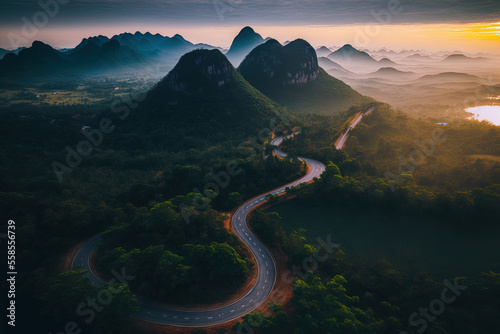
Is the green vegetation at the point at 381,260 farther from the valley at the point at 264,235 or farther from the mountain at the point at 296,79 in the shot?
the mountain at the point at 296,79

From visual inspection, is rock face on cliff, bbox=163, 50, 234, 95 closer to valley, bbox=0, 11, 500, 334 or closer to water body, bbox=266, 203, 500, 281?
valley, bbox=0, 11, 500, 334

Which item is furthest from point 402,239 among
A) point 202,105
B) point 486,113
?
point 486,113

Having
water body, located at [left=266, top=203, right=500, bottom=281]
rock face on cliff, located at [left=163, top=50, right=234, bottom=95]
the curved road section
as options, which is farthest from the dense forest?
rock face on cliff, located at [left=163, top=50, right=234, bottom=95]

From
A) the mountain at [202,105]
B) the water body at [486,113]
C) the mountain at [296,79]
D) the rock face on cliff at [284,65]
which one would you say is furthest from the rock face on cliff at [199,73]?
the water body at [486,113]

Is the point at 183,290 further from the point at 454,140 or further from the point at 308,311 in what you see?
the point at 454,140

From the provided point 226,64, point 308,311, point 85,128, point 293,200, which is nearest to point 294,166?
point 293,200
